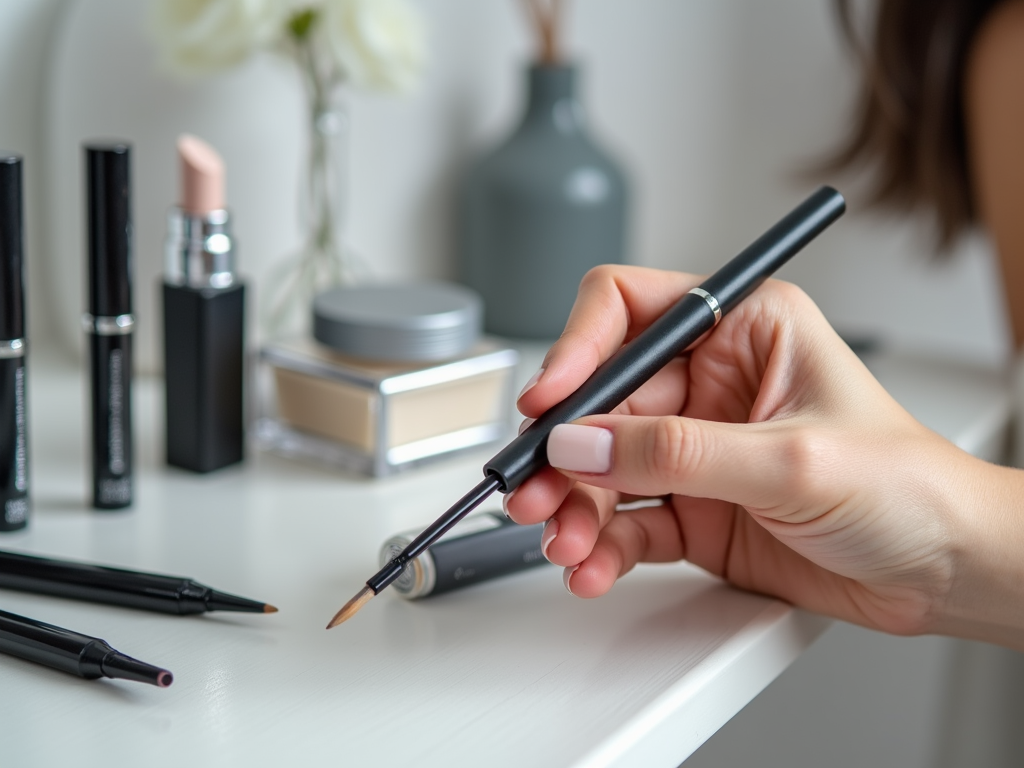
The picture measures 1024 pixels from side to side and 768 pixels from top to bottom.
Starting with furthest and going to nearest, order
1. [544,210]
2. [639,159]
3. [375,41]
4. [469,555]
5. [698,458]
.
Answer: [639,159] < [544,210] < [375,41] < [469,555] < [698,458]

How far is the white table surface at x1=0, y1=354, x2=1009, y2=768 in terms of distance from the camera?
0.39m

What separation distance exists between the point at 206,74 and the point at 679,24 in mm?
603

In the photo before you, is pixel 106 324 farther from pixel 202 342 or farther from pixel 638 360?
pixel 638 360

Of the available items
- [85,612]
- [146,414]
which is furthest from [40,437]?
[85,612]

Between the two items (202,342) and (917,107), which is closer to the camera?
(202,342)

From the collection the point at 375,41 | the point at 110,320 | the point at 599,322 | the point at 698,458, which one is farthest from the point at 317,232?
the point at 698,458

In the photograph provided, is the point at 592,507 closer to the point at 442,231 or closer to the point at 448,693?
the point at 448,693

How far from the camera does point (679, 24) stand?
3.85ft

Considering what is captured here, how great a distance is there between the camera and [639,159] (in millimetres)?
1221

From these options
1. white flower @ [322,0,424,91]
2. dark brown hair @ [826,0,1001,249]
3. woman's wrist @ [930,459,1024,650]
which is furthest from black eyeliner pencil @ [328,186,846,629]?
dark brown hair @ [826,0,1001,249]

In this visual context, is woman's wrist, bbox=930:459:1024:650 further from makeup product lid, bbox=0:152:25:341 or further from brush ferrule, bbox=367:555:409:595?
makeup product lid, bbox=0:152:25:341

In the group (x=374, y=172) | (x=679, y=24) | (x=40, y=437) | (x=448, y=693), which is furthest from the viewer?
(x=679, y=24)

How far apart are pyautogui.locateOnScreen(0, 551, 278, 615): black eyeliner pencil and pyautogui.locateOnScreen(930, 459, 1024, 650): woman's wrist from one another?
0.30 m

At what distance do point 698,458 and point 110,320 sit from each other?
1.04 ft
